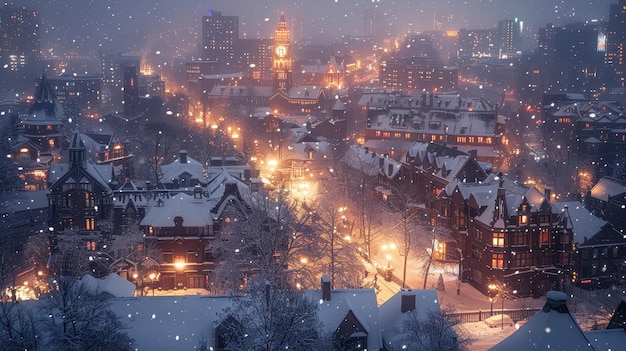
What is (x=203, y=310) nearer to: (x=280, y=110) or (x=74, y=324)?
(x=74, y=324)

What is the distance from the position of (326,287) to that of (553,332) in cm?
1066

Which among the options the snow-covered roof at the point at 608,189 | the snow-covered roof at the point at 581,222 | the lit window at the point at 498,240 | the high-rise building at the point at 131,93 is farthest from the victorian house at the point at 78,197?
the high-rise building at the point at 131,93

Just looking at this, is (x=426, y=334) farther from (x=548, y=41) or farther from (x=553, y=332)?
(x=548, y=41)

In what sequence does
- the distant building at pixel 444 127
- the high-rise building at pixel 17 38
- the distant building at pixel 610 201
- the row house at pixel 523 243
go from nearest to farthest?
the row house at pixel 523 243
the distant building at pixel 610 201
the distant building at pixel 444 127
the high-rise building at pixel 17 38

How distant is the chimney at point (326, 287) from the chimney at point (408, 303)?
392cm

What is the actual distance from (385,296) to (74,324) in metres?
24.5

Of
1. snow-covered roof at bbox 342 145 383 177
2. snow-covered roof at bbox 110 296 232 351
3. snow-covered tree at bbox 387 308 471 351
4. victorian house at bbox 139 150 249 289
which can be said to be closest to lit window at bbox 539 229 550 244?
snow-covered tree at bbox 387 308 471 351

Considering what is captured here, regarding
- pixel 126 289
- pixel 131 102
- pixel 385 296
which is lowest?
pixel 385 296

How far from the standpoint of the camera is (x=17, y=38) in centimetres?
17838

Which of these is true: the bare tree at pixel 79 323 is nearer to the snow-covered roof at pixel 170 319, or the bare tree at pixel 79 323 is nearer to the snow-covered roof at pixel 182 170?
the snow-covered roof at pixel 170 319

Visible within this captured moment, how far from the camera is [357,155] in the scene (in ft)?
237

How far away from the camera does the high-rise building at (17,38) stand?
174m

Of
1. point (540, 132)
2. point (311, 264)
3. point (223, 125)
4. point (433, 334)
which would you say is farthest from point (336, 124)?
point (433, 334)

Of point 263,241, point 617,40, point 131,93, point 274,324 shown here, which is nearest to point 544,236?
point 263,241
